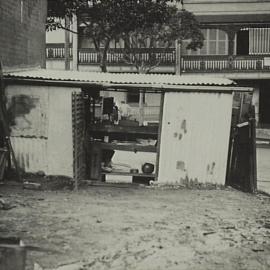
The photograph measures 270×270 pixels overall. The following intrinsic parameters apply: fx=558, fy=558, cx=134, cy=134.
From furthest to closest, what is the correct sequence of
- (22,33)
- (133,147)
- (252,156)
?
1. (22,33)
2. (133,147)
3. (252,156)

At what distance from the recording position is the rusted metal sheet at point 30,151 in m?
12.9

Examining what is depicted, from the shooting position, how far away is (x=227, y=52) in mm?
33750

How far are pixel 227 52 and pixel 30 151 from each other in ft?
75.2

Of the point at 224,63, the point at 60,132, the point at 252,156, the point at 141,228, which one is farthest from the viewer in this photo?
the point at 224,63

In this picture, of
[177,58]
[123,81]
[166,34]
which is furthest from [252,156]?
[177,58]

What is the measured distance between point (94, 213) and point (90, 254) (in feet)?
7.73

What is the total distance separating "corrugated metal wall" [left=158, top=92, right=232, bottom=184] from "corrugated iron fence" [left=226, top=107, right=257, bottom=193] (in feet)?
1.55

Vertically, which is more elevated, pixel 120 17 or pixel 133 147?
pixel 120 17

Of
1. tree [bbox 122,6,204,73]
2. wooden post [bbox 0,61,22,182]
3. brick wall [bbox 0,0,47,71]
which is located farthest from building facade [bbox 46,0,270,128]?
wooden post [bbox 0,61,22,182]

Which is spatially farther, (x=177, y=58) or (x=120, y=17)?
(x=177, y=58)

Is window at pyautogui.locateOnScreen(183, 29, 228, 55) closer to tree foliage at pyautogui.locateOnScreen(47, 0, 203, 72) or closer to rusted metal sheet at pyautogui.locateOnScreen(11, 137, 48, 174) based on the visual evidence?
tree foliage at pyautogui.locateOnScreen(47, 0, 203, 72)

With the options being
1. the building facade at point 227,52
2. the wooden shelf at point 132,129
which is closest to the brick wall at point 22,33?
the wooden shelf at point 132,129

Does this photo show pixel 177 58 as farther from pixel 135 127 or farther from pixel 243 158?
pixel 243 158

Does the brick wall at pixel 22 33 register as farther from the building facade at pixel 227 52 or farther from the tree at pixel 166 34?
the building facade at pixel 227 52
